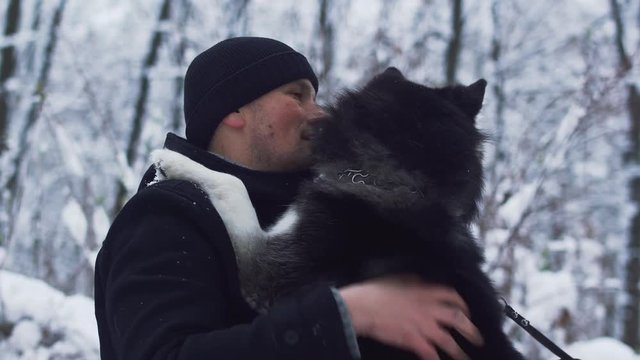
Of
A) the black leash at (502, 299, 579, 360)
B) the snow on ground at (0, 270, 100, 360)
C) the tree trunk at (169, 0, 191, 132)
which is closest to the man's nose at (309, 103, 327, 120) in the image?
the black leash at (502, 299, 579, 360)

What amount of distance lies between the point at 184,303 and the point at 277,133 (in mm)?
707

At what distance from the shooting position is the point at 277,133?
1.81 metres

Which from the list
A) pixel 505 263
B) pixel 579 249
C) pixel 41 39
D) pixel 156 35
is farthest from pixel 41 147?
pixel 579 249

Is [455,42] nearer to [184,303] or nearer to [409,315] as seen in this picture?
[409,315]

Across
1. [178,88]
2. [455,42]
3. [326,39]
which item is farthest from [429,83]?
[178,88]

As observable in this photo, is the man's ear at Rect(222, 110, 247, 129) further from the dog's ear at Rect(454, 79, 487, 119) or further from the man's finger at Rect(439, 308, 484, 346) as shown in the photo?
the man's finger at Rect(439, 308, 484, 346)

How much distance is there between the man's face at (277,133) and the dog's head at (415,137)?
201mm

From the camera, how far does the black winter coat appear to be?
1137 millimetres

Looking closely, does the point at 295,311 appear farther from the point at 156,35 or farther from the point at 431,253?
the point at 156,35

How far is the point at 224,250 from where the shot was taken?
140 cm

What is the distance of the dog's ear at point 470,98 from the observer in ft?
5.34

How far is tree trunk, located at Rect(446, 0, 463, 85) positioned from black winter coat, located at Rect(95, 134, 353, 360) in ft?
27.6

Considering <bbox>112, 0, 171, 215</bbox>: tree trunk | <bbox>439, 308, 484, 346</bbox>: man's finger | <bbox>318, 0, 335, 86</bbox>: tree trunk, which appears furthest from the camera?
<bbox>112, 0, 171, 215</bbox>: tree trunk

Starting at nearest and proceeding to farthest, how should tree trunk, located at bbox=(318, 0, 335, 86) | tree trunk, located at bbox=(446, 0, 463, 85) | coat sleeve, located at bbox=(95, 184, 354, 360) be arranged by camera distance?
coat sleeve, located at bbox=(95, 184, 354, 360) → tree trunk, located at bbox=(318, 0, 335, 86) → tree trunk, located at bbox=(446, 0, 463, 85)
